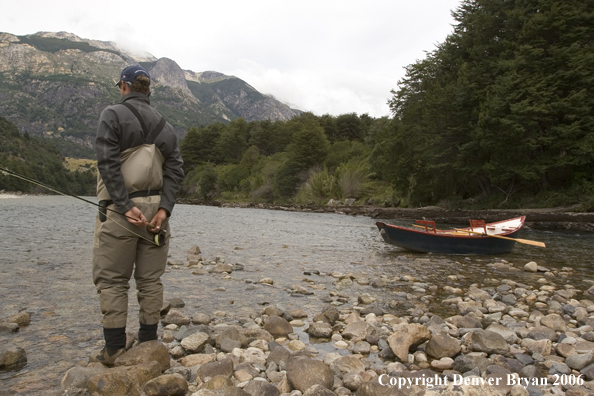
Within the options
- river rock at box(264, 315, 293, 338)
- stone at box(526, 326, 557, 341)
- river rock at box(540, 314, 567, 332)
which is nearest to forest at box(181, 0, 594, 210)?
river rock at box(540, 314, 567, 332)

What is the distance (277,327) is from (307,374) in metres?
1.60

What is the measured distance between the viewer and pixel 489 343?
4.19m

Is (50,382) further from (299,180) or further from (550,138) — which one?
(299,180)

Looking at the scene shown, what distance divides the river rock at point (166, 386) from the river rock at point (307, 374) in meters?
0.91

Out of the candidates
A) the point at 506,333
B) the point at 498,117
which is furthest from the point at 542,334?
the point at 498,117

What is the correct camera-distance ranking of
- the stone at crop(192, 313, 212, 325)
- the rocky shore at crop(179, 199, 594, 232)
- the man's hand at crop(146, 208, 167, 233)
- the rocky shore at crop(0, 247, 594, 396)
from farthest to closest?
1. the rocky shore at crop(179, 199, 594, 232)
2. the stone at crop(192, 313, 212, 325)
3. the man's hand at crop(146, 208, 167, 233)
4. the rocky shore at crop(0, 247, 594, 396)

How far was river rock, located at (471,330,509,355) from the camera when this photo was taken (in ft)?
13.6

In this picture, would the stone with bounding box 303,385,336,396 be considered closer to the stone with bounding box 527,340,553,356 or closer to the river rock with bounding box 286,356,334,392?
the river rock with bounding box 286,356,334,392

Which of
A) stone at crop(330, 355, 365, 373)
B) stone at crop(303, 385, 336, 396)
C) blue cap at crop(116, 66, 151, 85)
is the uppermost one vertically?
blue cap at crop(116, 66, 151, 85)

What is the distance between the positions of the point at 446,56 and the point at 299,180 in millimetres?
33221

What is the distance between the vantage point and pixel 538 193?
3105 cm

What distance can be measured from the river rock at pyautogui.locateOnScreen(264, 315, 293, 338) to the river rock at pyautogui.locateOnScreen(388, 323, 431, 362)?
52.0 inches

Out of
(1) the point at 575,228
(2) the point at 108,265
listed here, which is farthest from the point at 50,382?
(1) the point at 575,228

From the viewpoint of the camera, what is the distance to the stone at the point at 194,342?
418 centimetres
